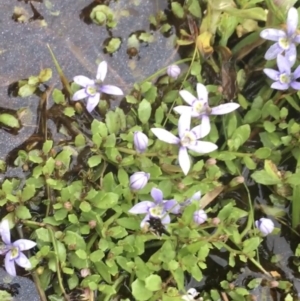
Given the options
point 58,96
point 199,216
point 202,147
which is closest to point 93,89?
point 58,96

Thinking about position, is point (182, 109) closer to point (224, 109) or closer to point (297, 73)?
point (224, 109)

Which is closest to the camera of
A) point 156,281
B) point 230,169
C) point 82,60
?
point 156,281

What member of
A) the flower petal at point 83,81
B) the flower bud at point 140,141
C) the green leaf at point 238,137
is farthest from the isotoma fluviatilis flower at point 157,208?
the flower petal at point 83,81

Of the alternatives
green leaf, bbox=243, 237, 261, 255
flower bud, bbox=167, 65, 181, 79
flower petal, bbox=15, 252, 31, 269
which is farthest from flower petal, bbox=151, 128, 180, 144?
flower petal, bbox=15, 252, 31, 269

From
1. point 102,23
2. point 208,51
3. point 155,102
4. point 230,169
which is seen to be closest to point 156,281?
point 230,169

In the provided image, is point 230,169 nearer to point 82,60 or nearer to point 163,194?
point 163,194

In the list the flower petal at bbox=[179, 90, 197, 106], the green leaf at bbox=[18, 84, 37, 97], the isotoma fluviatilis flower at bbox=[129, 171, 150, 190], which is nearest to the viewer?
the isotoma fluviatilis flower at bbox=[129, 171, 150, 190]

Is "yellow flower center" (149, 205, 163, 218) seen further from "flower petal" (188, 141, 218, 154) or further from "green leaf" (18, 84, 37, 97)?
"green leaf" (18, 84, 37, 97)
